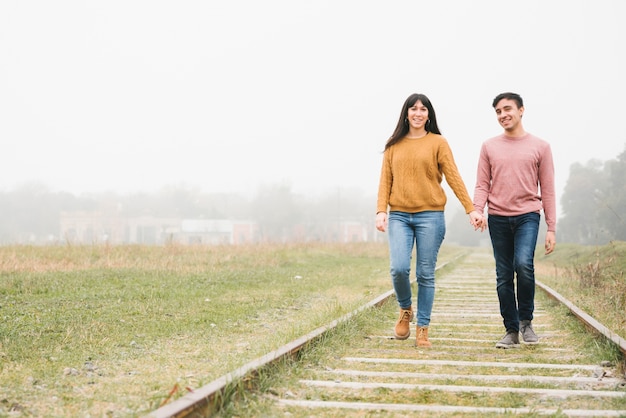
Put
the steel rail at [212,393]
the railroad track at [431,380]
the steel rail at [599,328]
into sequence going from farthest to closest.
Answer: the steel rail at [599,328]
the railroad track at [431,380]
the steel rail at [212,393]

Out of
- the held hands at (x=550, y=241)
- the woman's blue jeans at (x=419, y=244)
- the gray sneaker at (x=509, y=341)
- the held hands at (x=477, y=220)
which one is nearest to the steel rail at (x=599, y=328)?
the gray sneaker at (x=509, y=341)

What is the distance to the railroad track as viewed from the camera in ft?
10.9

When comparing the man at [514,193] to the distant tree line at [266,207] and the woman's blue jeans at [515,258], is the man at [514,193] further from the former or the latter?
the distant tree line at [266,207]

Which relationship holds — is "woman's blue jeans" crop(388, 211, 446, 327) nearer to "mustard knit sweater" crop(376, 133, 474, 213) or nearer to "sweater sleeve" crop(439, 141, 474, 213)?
"mustard knit sweater" crop(376, 133, 474, 213)

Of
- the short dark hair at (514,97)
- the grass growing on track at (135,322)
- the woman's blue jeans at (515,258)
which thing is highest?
the short dark hair at (514,97)

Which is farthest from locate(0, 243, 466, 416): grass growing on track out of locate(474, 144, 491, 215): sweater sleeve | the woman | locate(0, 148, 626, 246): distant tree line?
locate(0, 148, 626, 246): distant tree line

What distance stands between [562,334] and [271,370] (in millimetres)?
3470

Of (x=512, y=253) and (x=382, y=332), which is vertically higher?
(x=512, y=253)

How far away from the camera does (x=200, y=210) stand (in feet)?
405

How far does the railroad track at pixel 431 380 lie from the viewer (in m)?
3.32

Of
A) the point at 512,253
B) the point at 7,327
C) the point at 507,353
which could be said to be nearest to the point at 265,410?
the point at 507,353

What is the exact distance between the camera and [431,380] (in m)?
4.07

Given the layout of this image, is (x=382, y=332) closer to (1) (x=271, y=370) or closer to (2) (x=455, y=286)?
(1) (x=271, y=370)

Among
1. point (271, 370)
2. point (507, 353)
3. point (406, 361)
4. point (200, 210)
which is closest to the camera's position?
point (271, 370)
